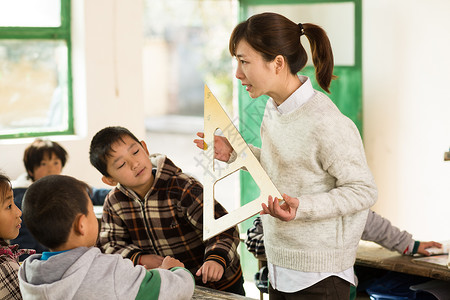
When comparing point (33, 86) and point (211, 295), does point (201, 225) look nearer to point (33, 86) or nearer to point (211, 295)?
point (211, 295)

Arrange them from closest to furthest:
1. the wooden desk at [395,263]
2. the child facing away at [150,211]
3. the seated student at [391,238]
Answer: the child facing away at [150,211] < the wooden desk at [395,263] < the seated student at [391,238]

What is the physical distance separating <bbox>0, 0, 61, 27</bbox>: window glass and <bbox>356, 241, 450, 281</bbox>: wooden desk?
2713mm

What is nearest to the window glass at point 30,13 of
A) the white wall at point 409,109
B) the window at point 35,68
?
the window at point 35,68

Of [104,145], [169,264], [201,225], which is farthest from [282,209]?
[104,145]

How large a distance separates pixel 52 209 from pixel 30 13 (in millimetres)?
3239

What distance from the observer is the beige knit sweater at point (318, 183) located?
6.09 ft

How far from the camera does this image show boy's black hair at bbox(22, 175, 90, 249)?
168cm

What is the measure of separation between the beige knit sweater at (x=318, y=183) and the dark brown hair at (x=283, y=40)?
0.40 feet

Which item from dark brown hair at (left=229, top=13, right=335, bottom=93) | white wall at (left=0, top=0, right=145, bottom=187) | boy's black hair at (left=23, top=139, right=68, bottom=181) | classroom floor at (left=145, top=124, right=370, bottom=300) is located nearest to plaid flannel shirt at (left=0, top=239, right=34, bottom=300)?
dark brown hair at (left=229, top=13, right=335, bottom=93)

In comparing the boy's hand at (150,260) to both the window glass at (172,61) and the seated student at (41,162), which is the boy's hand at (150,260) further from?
the window glass at (172,61)

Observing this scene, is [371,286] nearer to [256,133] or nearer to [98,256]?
[256,133]

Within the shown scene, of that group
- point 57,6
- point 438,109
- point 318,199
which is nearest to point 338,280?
point 318,199

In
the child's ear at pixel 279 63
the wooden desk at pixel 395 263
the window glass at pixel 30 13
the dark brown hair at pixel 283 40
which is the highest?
the window glass at pixel 30 13

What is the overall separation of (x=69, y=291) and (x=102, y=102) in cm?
321
